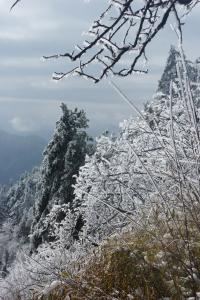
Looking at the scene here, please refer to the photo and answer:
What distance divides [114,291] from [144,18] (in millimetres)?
1712

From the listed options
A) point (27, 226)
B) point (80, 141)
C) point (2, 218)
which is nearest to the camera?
point (80, 141)

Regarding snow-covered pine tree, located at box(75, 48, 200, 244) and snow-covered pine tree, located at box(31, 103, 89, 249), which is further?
snow-covered pine tree, located at box(31, 103, 89, 249)

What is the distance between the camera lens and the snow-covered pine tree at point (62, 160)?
115 ft

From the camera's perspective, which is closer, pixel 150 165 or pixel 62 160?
pixel 150 165

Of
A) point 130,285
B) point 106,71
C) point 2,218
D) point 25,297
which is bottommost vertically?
point 2,218

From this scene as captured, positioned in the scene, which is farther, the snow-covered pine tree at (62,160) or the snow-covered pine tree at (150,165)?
the snow-covered pine tree at (62,160)

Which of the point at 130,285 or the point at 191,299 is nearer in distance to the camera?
the point at 191,299

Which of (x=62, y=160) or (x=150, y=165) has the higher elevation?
(x=150, y=165)

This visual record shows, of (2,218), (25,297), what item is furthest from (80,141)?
(2,218)

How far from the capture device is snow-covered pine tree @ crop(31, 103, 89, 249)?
115ft

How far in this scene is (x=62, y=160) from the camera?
36.0 m

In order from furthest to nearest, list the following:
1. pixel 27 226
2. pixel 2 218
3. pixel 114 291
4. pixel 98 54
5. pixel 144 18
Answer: pixel 2 218
pixel 27 226
pixel 98 54
pixel 144 18
pixel 114 291

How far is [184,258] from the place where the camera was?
12.0ft

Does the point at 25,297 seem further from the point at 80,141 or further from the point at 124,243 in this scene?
the point at 80,141
